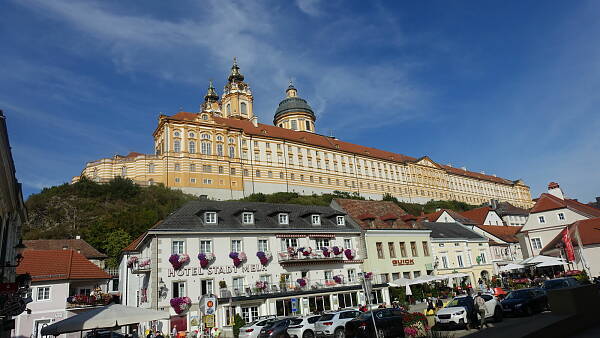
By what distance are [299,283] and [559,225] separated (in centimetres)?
3504

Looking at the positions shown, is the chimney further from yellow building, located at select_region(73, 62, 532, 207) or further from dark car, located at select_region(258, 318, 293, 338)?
dark car, located at select_region(258, 318, 293, 338)

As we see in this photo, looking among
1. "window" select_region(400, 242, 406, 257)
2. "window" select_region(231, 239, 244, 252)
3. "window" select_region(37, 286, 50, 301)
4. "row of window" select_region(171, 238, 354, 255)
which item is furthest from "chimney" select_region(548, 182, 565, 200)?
"window" select_region(37, 286, 50, 301)

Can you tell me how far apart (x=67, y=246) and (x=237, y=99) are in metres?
71.9

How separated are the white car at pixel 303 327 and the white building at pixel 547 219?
40369 millimetres

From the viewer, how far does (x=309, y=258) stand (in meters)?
35.2

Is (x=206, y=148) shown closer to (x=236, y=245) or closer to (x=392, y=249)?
(x=392, y=249)

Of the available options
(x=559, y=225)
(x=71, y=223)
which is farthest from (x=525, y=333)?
(x=71, y=223)

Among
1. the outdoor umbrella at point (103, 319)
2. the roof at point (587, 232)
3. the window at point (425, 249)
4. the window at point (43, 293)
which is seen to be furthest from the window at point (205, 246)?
the roof at point (587, 232)

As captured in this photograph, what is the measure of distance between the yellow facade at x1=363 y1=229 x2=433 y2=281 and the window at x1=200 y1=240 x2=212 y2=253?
14.8m

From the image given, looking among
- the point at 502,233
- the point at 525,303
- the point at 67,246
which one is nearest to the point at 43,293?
the point at 67,246

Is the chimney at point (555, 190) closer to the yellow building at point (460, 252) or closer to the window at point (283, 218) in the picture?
the yellow building at point (460, 252)

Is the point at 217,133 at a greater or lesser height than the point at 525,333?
greater

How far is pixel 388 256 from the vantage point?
40.6m

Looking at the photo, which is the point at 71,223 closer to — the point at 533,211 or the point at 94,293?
the point at 94,293
